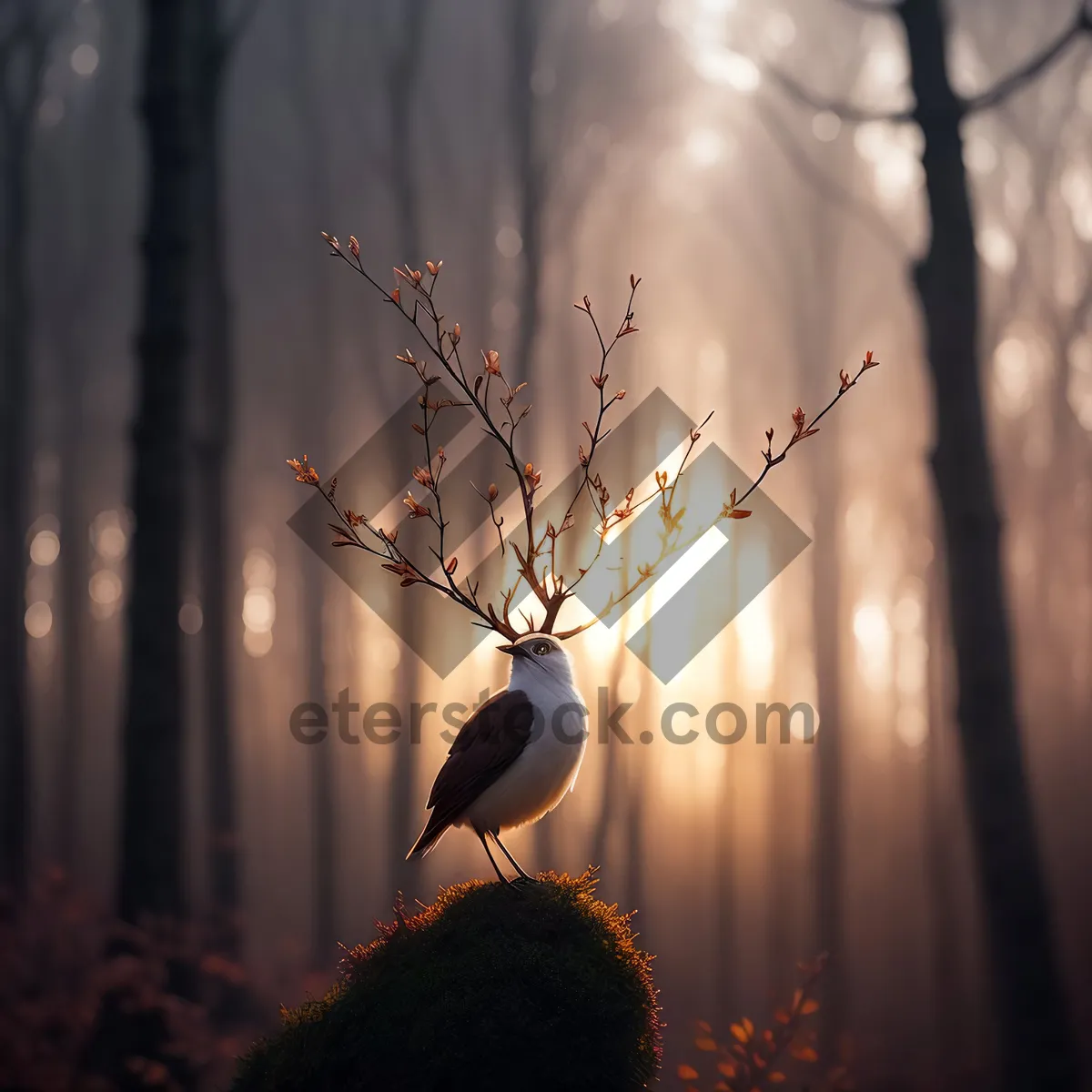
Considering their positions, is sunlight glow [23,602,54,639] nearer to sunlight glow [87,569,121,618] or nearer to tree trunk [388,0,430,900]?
sunlight glow [87,569,121,618]

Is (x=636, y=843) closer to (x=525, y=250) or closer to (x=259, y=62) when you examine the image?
(x=525, y=250)

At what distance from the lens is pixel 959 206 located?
5.41 m

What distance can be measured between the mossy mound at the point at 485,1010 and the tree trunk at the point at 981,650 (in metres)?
2.96

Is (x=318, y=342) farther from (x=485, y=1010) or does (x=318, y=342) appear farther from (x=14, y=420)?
(x=485, y=1010)

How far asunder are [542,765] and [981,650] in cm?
315

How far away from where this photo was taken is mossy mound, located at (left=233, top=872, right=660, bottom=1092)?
2658 mm

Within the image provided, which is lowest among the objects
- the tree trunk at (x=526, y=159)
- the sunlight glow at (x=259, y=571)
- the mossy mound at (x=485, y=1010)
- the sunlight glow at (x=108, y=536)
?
the mossy mound at (x=485, y=1010)

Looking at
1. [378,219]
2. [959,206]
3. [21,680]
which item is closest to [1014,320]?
[378,219]

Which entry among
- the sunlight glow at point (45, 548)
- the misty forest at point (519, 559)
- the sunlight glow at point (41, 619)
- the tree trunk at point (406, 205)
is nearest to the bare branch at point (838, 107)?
the misty forest at point (519, 559)

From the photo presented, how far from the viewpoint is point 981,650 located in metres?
5.07

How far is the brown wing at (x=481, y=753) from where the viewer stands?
10.1 ft

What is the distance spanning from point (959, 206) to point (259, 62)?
13.6 m

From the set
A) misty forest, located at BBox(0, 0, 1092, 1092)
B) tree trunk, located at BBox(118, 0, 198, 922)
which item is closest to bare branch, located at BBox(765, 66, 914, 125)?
misty forest, located at BBox(0, 0, 1092, 1092)

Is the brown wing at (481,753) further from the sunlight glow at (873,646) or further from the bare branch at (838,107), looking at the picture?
the sunlight glow at (873,646)
